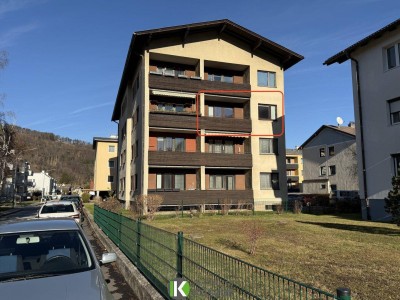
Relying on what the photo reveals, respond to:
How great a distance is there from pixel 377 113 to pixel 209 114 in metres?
14.5

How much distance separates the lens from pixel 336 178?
44500mm

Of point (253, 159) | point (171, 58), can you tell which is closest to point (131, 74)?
point (171, 58)

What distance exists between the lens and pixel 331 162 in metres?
45.7

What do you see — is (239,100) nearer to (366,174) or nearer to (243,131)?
Result: (243,131)

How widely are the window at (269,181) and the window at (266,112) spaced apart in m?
5.25

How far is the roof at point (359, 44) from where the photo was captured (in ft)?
64.4

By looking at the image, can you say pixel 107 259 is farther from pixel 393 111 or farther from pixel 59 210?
pixel 393 111

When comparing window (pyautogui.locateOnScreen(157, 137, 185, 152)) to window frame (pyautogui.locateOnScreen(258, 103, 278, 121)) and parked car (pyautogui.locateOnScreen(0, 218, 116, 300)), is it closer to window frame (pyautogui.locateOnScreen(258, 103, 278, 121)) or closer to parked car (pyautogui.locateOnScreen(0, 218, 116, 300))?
window frame (pyautogui.locateOnScreen(258, 103, 278, 121))

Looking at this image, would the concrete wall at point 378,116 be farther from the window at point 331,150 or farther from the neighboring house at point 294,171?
the neighboring house at point 294,171

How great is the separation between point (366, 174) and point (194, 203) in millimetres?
12918

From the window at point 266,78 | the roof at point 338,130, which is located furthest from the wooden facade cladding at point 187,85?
the roof at point 338,130

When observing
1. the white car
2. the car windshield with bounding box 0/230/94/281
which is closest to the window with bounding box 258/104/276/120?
the white car

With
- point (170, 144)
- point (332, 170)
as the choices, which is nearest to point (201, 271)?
point (170, 144)

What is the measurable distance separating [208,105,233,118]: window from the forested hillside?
11275 centimetres
